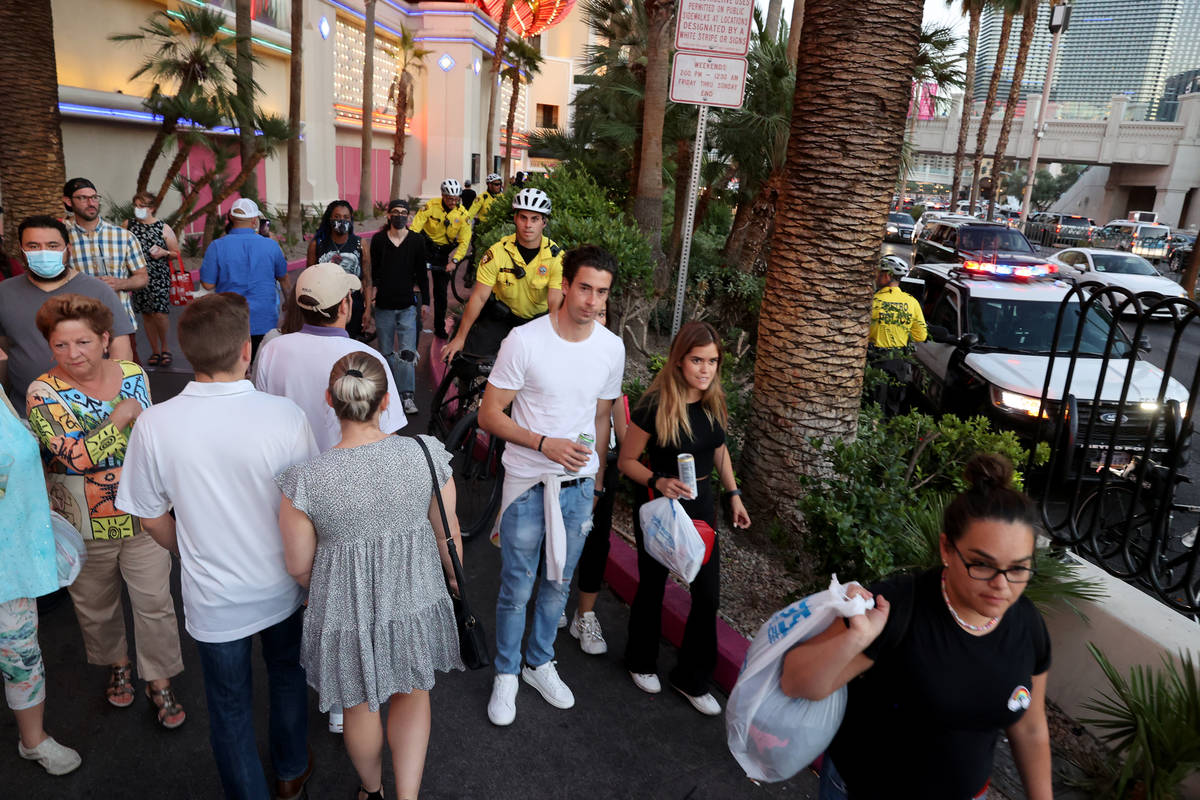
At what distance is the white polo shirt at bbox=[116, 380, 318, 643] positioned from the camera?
2.60 m

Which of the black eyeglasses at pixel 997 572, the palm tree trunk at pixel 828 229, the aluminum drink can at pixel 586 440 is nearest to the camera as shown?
the black eyeglasses at pixel 997 572

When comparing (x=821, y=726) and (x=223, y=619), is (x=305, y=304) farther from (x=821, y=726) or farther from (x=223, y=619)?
(x=821, y=726)

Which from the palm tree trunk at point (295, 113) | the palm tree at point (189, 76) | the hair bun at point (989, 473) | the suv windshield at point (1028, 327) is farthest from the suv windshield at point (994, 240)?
the hair bun at point (989, 473)

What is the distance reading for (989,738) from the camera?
7.43 feet

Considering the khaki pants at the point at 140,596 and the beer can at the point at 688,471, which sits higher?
the beer can at the point at 688,471

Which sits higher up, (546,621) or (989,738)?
(989,738)

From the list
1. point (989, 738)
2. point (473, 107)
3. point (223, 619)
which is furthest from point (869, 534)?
point (473, 107)

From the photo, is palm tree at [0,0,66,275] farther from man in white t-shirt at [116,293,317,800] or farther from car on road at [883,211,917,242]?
car on road at [883,211,917,242]

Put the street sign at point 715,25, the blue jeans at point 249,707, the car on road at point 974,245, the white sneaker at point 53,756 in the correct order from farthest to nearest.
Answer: the car on road at point 974,245, the street sign at point 715,25, the white sneaker at point 53,756, the blue jeans at point 249,707

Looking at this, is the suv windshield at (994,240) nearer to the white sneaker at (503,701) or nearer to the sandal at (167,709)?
the white sneaker at (503,701)

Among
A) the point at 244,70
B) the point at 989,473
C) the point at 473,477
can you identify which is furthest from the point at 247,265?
the point at 244,70

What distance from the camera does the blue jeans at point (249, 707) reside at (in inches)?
111

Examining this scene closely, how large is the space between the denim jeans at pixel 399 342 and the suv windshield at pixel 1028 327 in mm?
5611

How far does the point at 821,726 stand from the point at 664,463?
5.40 ft
